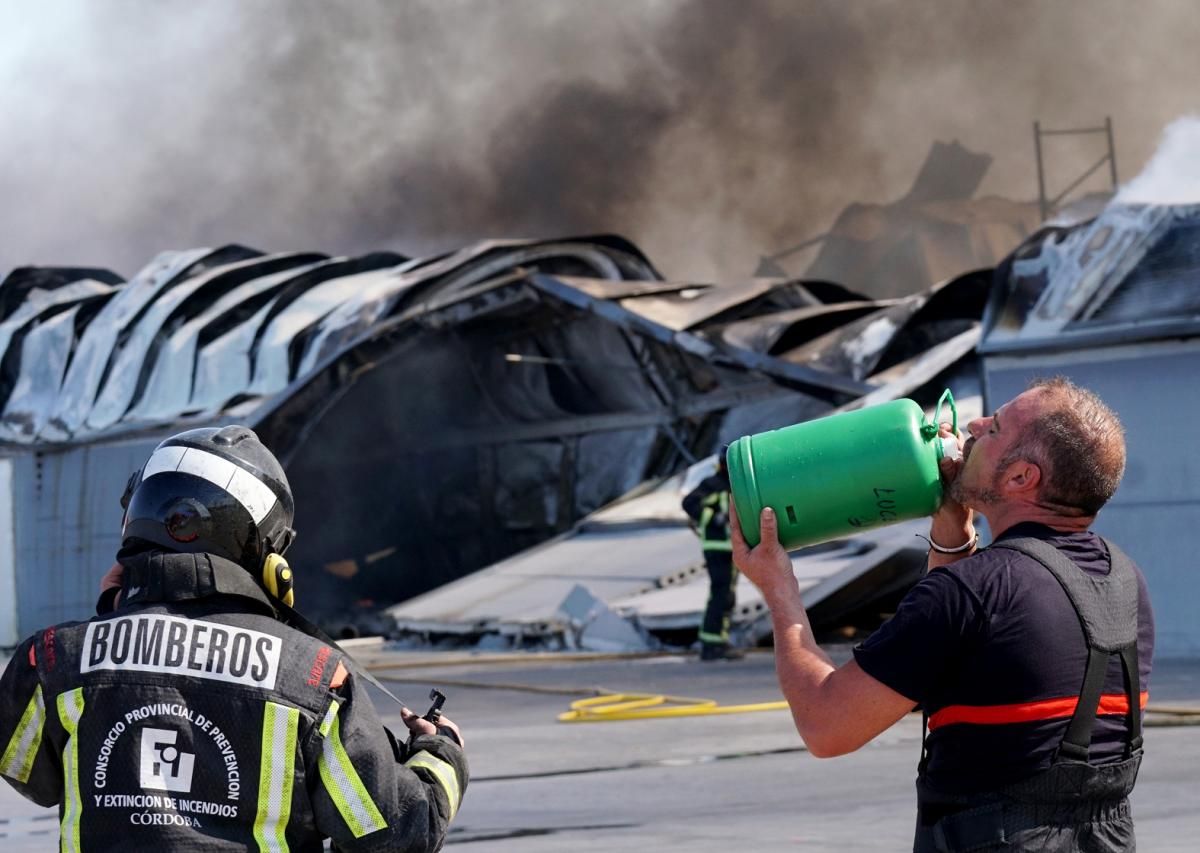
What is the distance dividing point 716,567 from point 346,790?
9843mm

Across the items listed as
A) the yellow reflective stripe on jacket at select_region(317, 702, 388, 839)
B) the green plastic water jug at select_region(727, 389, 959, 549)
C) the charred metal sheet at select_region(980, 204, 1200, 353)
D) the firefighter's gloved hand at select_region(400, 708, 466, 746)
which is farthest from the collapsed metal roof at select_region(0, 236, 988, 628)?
the yellow reflective stripe on jacket at select_region(317, 702, 388, 839)

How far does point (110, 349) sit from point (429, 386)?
13.5 ft

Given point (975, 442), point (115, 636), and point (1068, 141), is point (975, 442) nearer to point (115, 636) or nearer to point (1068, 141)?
point (115, 636)

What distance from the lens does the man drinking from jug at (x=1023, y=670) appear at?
247 cm

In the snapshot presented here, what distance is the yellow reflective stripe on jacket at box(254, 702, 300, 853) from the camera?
7.70ft

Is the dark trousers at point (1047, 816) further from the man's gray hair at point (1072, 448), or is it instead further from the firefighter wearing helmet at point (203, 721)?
the firefighter wearing helmet at point (203, 721)

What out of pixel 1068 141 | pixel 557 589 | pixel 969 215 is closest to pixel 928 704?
pixel 557 589

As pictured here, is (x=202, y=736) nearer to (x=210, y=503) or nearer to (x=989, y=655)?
(x=210, y=503)

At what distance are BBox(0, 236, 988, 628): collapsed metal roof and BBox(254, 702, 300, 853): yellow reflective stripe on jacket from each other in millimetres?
14721

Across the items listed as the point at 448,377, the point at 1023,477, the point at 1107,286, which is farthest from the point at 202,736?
the point at 448,377

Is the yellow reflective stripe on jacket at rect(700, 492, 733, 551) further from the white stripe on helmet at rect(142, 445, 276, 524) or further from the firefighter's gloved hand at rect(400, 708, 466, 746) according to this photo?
the white stripe on helmet at rect(142, 445, 276, 524)

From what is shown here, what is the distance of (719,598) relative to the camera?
12266 millimetres

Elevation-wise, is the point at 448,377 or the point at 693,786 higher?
the point at 448,377

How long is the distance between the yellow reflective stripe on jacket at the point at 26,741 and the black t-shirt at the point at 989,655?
115cm
